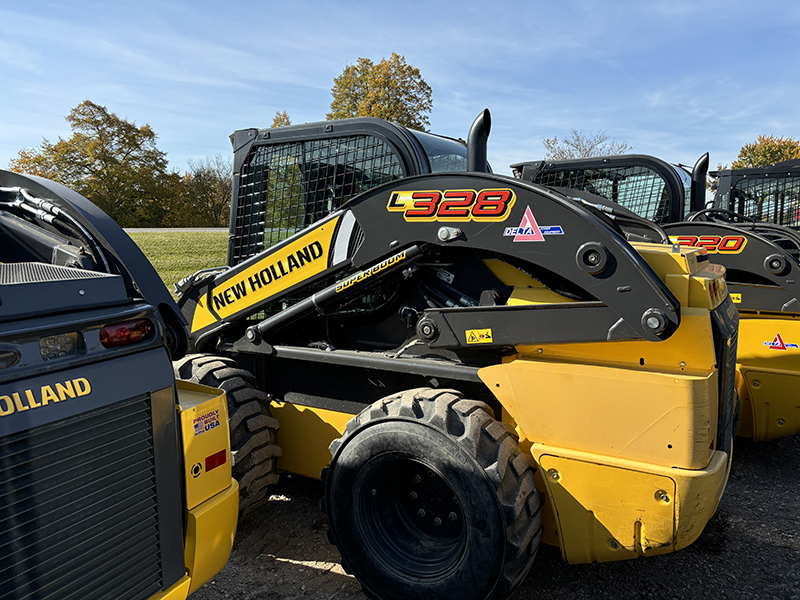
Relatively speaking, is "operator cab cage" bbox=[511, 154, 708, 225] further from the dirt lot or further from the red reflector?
the red reflector

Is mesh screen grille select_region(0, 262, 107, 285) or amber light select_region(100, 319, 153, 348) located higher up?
mesh screen grille select_region(0, 262, 107, 285)

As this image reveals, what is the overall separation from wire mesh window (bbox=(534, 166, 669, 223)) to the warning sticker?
19.1ft

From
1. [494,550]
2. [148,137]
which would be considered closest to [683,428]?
[494,550]

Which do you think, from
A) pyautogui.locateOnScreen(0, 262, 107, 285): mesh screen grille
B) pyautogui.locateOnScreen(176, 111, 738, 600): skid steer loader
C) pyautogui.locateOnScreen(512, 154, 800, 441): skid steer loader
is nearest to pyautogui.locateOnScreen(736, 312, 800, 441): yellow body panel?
pyautogui.locateOnScreen(512, 154, 800, 441): skid steer loader

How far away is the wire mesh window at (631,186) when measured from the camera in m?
6.63

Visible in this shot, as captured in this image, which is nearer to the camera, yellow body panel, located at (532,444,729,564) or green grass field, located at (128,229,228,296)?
yellow body panel, located at (532,444,729,564)

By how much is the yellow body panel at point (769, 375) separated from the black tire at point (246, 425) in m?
4.02

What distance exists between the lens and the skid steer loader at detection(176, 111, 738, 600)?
248 cm

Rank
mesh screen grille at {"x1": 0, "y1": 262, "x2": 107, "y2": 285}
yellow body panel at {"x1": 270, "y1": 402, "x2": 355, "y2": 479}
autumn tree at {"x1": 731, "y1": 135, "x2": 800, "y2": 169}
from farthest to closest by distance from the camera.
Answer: autumn tree at {"x1": 731, "y1": 135, "x2": 800, "y2": 169}
yellow body panel at {"x1": 270, "y1": 402, "x2": 355, "y2": 479}
mesh screen grille at {"x1": 0, "y1": 262, "x2": 107, "y2": 285}

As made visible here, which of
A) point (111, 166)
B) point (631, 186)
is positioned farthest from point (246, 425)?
point (111, 166)

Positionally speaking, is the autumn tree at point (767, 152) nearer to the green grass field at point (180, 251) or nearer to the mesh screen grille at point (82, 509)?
the green grass field at point (180, 251)

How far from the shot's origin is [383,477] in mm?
2969

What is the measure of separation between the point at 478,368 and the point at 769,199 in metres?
7.04

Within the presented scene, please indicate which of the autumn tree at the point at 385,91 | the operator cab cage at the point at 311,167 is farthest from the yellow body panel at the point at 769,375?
the autumn tree at the point at 385,91
